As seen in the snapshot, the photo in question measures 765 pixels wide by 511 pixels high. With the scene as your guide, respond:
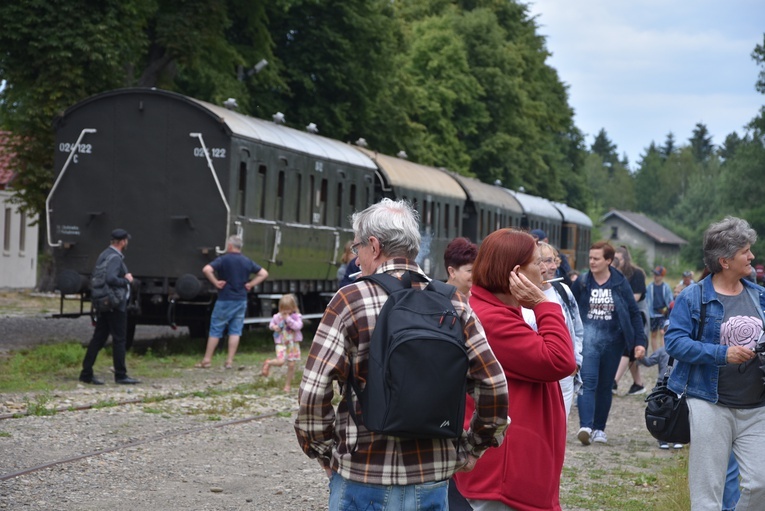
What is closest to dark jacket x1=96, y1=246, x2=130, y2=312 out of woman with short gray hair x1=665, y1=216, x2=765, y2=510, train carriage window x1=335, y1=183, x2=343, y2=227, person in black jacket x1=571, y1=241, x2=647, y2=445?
person in black jacket x1=571, y1=241, x2=647, y2=445

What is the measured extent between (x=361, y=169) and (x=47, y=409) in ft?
43.7

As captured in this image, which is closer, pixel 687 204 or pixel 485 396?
pixel 485 396

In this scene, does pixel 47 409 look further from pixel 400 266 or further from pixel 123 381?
pixel 400 266

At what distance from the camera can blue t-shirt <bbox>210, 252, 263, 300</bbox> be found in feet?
58.4

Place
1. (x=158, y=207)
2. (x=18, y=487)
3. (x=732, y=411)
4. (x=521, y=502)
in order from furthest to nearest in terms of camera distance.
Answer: (x=158, y=207) < (x=18, y=487) < (x=732, y=411) < (x=521, y=502)

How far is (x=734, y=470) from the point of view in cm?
760

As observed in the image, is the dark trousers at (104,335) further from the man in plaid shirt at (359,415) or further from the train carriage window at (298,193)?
the man in plaid shirt at (359,415)

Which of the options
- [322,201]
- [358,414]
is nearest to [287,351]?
[322,201]

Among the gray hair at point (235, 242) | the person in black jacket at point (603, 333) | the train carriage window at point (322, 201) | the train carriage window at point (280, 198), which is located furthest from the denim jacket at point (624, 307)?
the train carriage window at point (322, 201)

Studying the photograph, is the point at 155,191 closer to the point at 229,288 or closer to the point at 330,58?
the point at 229,288

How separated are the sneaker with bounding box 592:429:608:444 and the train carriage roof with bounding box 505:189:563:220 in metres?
28.1

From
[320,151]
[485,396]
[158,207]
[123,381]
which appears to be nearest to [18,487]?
[485,396]

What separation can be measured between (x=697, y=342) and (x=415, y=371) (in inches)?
119

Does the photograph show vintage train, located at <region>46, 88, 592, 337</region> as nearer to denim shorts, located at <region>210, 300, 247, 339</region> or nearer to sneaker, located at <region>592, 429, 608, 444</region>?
denim shorts, located at <region>210, 300, 247, 339</region>
